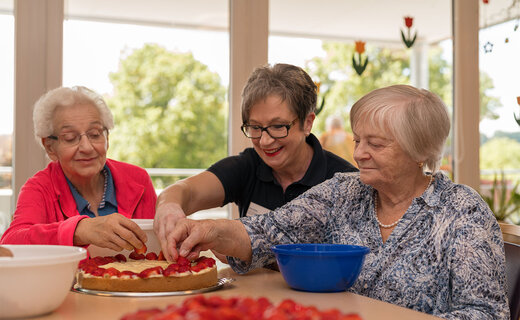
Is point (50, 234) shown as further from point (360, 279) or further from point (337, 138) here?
point (337, 138)

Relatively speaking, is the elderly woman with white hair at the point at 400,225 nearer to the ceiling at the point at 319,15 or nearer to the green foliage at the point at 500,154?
the ceiling at the point at 319,15

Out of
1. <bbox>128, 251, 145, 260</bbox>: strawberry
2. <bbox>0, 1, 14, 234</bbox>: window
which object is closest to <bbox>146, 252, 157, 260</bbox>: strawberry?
<bbox>128, 251, 145, 260</bbox>: strawberry

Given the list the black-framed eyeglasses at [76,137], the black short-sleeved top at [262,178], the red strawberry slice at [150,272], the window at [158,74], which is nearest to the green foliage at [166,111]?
the window at [158,74]

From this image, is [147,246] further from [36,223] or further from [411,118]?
[411,118]

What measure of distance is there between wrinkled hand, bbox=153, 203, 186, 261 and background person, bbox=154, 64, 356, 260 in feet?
1.04

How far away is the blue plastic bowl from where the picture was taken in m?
1.39

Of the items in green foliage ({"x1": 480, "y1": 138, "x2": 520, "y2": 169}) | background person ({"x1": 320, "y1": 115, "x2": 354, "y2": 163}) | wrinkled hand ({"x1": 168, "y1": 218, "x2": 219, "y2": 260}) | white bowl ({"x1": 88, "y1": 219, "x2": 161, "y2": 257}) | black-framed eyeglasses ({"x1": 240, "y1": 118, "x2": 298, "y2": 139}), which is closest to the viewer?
wrinkled hand ({"x1": 168, "y1": 218, "x2": 219, "y2": 260})

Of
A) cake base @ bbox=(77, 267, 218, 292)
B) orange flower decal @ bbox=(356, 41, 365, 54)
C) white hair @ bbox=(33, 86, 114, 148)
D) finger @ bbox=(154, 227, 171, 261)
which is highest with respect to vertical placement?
orange flower decal @ bbox=(356, 41, 365, 54)

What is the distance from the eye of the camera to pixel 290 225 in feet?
5.55

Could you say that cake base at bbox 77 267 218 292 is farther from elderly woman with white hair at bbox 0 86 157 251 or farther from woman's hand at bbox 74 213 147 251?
elderly woman with white hair at bbox 0 86 157 251

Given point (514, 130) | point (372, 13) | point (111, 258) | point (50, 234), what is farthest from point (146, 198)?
point (514, 130)

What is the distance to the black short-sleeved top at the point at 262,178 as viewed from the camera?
2.21 m

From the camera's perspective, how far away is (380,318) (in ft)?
3.80

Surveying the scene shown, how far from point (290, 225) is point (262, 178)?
60 cm
